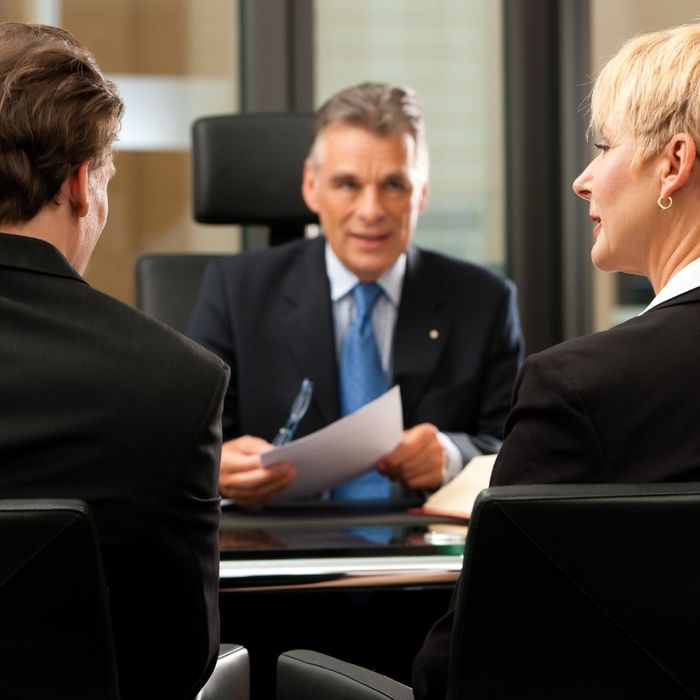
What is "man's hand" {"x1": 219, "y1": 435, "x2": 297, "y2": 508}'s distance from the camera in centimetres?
214

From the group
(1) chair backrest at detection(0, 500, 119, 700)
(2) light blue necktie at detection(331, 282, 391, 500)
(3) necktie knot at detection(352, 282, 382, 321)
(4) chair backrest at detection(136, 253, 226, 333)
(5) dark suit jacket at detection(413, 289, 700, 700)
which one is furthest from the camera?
(4) chair backrest at detection(136, 253, 226, 333)

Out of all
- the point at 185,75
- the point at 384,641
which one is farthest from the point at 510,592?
the point at 185,75

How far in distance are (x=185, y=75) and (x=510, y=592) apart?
3.42m

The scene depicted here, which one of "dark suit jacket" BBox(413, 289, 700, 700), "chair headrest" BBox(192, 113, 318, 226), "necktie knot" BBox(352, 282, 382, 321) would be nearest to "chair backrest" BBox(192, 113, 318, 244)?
"chair headrest" BBox(192, 113, 318, 226)

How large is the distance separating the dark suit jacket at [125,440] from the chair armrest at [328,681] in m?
0.17

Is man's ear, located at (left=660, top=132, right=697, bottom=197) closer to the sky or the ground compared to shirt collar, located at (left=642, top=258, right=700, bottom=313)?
closer to the sky

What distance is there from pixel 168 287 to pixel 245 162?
0.41 m

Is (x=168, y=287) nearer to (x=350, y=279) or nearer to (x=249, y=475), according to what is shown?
(x=350, y=279)

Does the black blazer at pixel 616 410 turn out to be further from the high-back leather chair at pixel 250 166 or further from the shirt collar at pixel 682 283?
the high-back leather chair at pixel 250 166

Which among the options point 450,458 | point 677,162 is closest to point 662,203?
point 677,162

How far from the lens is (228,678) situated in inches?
60.3

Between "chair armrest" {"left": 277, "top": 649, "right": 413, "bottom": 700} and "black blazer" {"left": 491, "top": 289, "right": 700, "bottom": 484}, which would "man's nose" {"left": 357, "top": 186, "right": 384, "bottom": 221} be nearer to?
"chair armrest" {"left": 277, "top": 649, "right": 413, "bottom": 700}

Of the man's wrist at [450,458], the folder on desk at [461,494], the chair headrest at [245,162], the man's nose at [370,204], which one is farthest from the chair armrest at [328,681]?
the chair headrest at [245,162]

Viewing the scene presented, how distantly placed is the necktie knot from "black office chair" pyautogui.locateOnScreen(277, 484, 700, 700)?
1.76 meters
